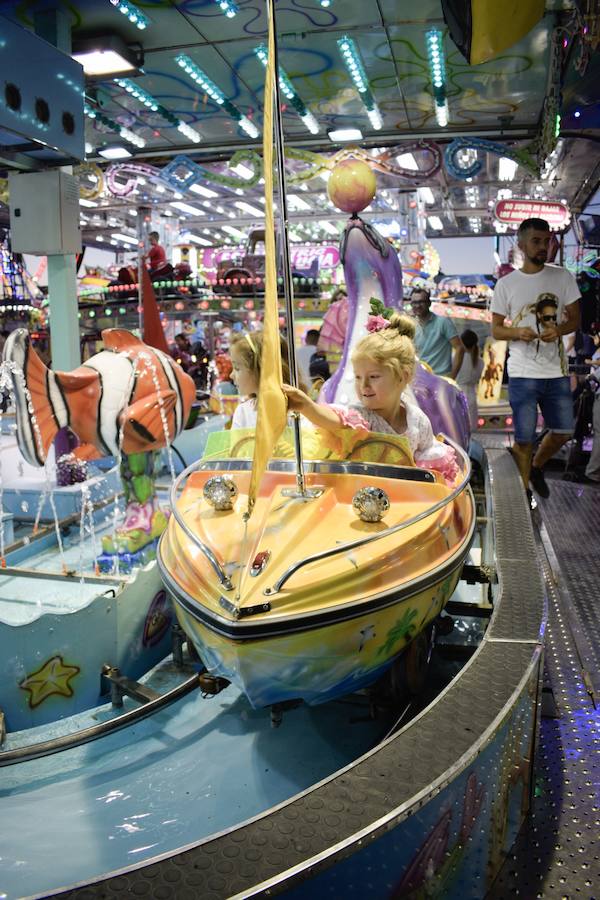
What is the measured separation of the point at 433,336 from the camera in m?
5.57

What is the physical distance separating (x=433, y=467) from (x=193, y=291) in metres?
7.79

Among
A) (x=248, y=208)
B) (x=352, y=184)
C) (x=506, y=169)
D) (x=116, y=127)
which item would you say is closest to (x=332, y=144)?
(x=116, y=127)

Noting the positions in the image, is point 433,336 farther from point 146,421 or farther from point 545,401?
point 146,421

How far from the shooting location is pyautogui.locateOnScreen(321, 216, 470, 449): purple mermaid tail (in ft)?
13.3

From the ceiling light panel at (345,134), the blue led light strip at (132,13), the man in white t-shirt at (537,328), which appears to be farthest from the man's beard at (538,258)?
the ceiling light panel at (345,134)

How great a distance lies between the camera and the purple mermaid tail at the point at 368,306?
160 inches

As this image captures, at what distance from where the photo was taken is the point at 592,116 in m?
7.51

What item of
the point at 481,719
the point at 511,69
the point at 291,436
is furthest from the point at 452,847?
the point at 511,69

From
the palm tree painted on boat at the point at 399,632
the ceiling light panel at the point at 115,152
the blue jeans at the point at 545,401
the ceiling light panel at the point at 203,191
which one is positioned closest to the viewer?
the palm tree painted on boat at the point at 399,632

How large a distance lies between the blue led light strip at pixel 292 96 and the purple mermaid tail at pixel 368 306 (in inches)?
106

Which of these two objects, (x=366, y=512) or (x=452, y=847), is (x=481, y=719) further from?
(x=366, y=512)

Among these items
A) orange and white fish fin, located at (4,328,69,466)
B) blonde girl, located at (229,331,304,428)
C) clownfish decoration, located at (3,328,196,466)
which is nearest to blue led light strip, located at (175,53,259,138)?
clownfish decoration, located at (3,328,196,466)

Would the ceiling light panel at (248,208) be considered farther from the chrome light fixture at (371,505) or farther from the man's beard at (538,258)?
the chrome light fixture at (371,505)

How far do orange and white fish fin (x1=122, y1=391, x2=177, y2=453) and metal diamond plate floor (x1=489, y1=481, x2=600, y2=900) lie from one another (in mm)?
2414
